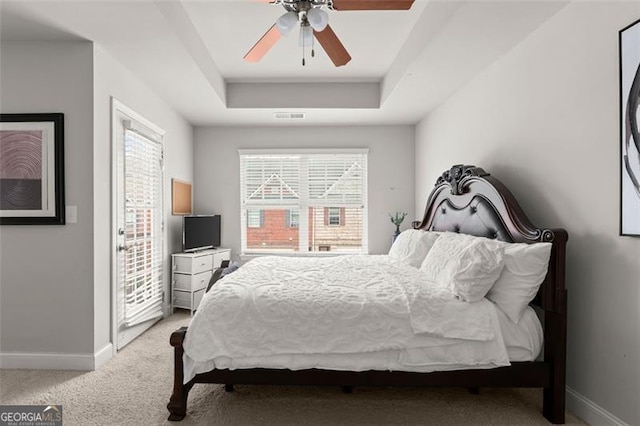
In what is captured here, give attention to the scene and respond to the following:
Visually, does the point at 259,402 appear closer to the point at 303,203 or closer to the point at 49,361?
the point at 49,361

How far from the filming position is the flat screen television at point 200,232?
414 centimetres

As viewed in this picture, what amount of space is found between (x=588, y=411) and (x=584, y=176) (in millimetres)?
1336

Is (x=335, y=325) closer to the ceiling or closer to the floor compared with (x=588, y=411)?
closer to the ceiling

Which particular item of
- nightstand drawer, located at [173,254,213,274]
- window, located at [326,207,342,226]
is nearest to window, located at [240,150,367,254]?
window, located at [326,207,342,226]

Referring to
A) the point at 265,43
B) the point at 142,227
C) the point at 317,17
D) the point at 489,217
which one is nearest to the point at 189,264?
the point at 142,227

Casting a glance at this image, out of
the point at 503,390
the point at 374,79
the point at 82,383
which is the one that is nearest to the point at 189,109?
the point at 374,79

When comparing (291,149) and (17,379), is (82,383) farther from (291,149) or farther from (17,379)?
(291,149)

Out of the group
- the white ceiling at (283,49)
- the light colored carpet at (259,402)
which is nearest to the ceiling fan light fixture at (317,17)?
the white ceiling at (283,49)

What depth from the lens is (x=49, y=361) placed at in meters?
2.58

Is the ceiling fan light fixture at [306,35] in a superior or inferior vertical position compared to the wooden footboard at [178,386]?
superior

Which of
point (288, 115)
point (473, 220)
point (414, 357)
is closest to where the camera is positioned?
point (414, 357)

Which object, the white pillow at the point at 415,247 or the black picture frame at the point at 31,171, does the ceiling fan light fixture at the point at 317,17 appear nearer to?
the white pillow at the point at 415,247

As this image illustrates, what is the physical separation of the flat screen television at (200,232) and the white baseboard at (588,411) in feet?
12.7

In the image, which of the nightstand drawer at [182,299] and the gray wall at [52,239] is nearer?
the gray wall at [52,239]
